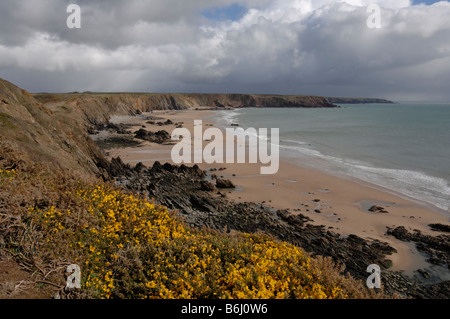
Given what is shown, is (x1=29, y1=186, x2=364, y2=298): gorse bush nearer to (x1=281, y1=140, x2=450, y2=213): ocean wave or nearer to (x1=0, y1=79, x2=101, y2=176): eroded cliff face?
(x1=0, y1=79, x2=101, y2=176): eroded cliff face

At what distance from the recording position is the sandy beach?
13.8 meters

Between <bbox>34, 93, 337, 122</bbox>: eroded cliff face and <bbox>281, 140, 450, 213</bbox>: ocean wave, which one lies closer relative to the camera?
<bbox>281, 140, 450, 213</bbox>: ocean wave

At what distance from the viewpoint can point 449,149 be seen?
37.5m

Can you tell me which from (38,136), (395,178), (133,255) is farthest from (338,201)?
(38,136)

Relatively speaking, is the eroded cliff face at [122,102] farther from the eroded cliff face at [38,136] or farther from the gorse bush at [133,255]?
the gorse bush at [133,255]

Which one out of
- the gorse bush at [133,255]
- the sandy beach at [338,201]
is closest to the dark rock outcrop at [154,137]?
the sandy beach at [338,201]

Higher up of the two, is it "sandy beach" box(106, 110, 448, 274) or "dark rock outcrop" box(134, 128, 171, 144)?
"dark rock outcrop" box(134, 128, 171, 144)

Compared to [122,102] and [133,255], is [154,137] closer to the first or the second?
A: [133,255]

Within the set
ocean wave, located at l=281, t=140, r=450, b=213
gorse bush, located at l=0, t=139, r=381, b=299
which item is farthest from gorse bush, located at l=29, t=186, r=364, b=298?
ocean wave, located at l=281, t=140, r=450, b=213

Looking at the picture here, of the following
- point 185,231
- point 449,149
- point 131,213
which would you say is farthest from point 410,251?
point 449,149

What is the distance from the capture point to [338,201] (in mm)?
18109

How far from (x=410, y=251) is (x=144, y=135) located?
123 ft

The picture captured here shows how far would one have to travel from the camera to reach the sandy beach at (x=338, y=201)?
13.8 metres
